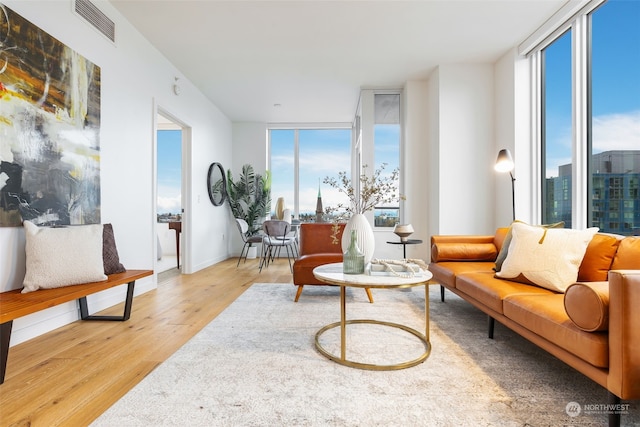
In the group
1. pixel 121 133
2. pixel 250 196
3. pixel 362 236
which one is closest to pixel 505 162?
pixel 362 236

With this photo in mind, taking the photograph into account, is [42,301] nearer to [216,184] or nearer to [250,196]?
[216,184]

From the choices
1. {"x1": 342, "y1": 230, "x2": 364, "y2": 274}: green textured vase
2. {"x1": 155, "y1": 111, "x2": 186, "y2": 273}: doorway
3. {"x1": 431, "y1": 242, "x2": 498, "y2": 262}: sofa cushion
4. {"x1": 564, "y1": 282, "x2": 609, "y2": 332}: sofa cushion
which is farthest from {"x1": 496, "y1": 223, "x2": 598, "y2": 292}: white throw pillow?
{"x1": 155, "y1": 111, "x2": 186, "y2": 273}: doorway

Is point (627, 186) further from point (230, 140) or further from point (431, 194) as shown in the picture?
point (230, 140)

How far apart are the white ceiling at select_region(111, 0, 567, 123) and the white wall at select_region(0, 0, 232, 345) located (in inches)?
14.1

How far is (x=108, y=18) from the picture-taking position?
3.12 metres

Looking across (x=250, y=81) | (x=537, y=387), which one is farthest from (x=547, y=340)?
(x=250, y=81)

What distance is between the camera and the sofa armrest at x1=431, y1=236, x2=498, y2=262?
10.1 ft

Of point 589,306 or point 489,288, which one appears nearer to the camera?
point 589,306

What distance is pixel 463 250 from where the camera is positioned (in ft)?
10.2

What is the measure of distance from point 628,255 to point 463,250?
4.40ft

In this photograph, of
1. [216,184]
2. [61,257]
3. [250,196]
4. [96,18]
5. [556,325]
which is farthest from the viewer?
[250,196]

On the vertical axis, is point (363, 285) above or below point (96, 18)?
below

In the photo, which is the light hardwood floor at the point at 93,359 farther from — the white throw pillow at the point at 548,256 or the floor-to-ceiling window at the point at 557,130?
the floor-to-ceiling window at the point at 557,130

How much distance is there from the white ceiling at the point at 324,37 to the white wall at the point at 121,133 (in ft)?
1.17
